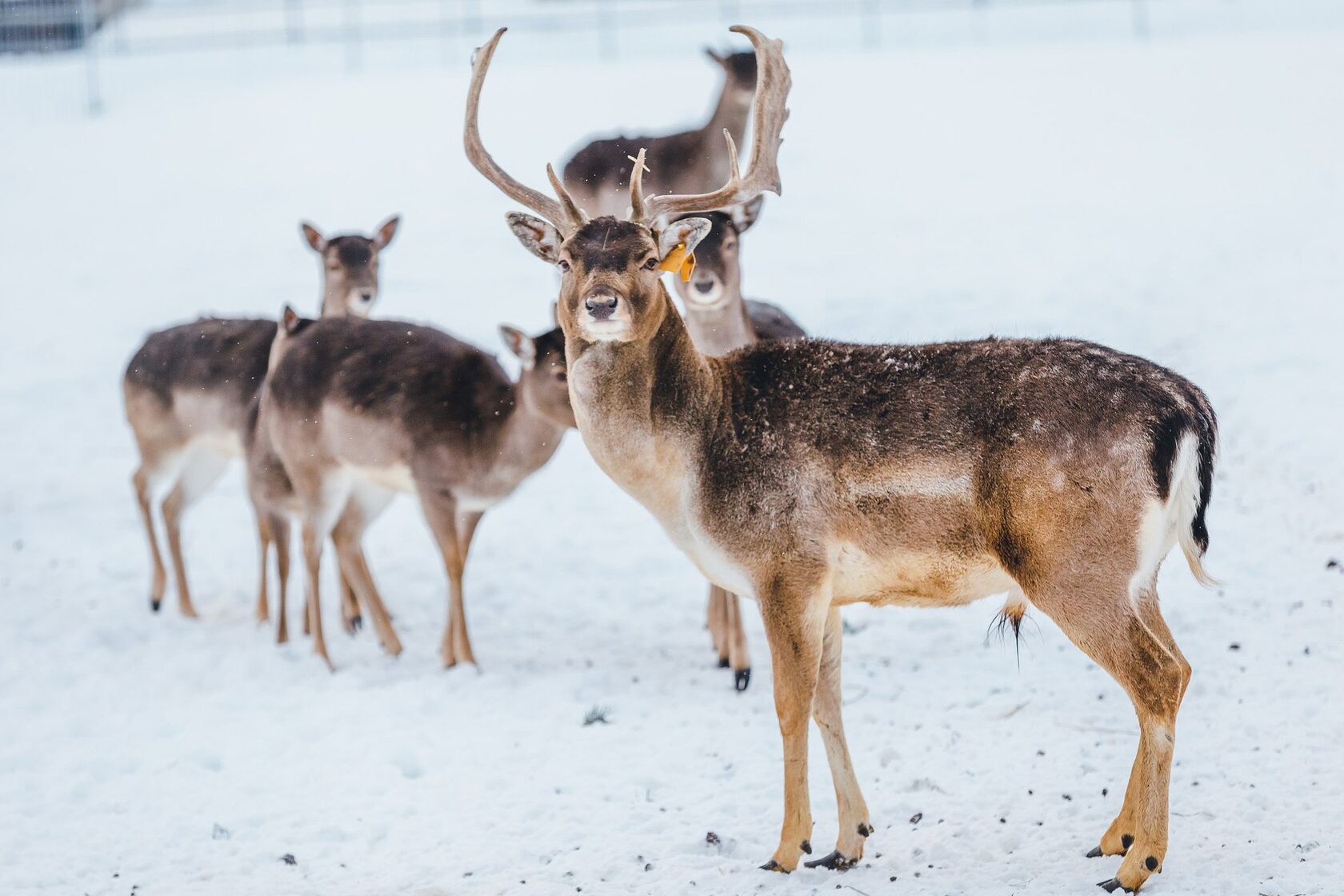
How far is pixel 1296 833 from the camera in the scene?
596 cm

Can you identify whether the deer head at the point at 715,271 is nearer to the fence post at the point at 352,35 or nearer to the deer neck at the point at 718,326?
the deer neck at the point at 718,326

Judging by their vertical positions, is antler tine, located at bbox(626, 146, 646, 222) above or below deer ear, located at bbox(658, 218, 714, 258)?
above

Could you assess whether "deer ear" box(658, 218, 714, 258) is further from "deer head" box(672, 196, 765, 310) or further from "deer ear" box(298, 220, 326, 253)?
"deer ear" box(298, 220, 326, 253)

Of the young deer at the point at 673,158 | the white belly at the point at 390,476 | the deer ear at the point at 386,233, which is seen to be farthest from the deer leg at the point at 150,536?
the young deer at the point at 673,158

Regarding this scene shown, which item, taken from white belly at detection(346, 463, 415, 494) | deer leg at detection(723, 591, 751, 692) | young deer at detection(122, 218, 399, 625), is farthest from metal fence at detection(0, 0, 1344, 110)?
deer leg at detection(723, 591, 751, 692)

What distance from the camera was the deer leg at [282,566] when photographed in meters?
9.91

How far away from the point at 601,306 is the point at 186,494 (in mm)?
6503

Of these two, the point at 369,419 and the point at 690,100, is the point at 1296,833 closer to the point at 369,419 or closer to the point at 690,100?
the point at 369,419

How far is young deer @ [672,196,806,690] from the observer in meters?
8.49

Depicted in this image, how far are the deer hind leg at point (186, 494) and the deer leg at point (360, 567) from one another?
51.8 inches

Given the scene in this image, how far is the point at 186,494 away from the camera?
1122 cm

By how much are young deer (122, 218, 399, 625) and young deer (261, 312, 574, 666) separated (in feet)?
2.21

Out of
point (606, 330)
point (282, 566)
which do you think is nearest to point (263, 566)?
point (282, 566)

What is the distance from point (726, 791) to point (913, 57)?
850 inches
